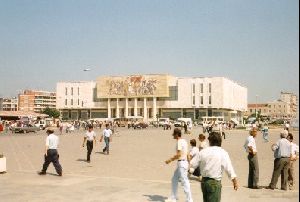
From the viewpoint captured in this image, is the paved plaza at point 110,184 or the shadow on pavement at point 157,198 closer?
the shadow on pavement at point 157,198

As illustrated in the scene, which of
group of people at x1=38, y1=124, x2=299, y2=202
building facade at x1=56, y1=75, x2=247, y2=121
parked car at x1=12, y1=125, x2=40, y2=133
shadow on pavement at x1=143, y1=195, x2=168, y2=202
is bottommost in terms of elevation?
shadow on pavement at x1=143, y1=195, x2=168, y2=202

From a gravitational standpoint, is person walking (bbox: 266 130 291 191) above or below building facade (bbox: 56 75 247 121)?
below

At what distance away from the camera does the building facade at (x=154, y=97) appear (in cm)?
11744

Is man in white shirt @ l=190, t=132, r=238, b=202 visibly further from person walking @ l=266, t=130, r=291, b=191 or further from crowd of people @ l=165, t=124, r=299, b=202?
person walking @ l=266, t=130, r=291, b=191

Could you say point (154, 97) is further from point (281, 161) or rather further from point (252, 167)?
point (281, 161)

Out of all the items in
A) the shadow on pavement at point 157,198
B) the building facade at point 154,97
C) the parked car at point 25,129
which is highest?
the building facade at point 154,97

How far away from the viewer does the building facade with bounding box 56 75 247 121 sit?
385ft

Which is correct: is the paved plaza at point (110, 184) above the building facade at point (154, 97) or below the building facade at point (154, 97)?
below

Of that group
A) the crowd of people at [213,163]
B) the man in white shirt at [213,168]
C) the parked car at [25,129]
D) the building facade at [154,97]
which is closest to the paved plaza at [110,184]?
the crowd of people at [213,163]

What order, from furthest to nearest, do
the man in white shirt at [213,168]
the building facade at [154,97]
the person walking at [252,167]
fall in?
the building facade at [154,97]
the person walking at [252,167]
the man in white shirt at [213,168]

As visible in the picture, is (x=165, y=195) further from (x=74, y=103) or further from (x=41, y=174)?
(x=74, y=103)

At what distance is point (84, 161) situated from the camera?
17938 millimetres

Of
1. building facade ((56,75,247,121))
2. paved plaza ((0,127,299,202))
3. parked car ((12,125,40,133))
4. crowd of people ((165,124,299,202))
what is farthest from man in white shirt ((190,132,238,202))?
building facade ((56,75,247,121))

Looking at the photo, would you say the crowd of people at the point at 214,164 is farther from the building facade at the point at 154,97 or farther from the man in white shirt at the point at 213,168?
the building facade at the point at 154,97
